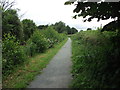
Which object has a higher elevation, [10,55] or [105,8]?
[105,8]

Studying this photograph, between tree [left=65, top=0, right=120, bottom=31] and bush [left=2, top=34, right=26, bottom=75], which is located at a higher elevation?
tree [left=65, top=0, right=120, bottom=31]

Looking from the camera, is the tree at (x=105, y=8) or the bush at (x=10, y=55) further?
the bush at (x=10, y=55)

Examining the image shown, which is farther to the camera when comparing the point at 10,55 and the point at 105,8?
the point at 10,55

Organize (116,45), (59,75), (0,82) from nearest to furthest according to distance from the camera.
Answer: (116,45)
(0,82)
(59,75)

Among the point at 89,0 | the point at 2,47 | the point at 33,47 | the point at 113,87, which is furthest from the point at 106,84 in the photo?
the point at 33,47

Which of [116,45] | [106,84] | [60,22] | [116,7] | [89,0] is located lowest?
[106,84]

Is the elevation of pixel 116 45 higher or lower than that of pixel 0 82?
higher

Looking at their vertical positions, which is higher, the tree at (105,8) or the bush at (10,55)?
the tree at (105,8)

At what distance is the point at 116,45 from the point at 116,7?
47.6 inches

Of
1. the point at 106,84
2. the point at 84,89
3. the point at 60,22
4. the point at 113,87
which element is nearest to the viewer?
the point at 113,87

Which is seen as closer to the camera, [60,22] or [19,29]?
[19,29]

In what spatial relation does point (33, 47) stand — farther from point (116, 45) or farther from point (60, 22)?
point (60, 22)

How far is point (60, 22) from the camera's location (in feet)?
224

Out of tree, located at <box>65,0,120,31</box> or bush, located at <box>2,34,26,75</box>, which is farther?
bush, located at <box>2,34,26,75</box>
